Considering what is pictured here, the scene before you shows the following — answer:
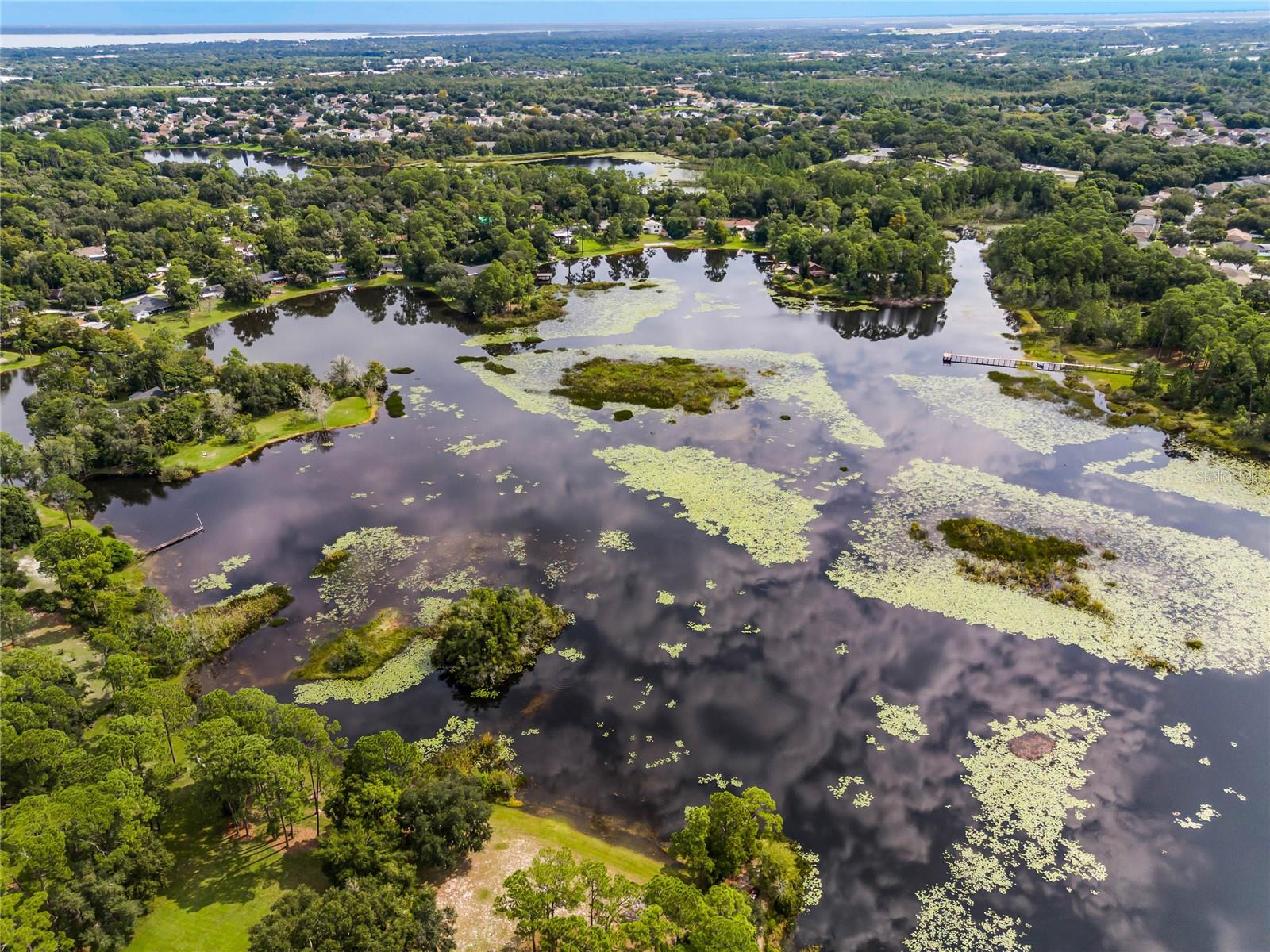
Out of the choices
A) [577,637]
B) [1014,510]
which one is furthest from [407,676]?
[1014,510]

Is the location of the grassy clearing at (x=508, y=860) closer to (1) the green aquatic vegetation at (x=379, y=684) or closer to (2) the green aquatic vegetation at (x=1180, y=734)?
(1) the green aquatic vegetation at (x=379, y=684)

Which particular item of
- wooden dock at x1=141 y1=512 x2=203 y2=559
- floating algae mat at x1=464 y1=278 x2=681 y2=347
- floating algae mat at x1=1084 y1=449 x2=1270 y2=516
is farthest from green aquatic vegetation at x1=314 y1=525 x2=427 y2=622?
floating algae mat at x1=1084 y1=449 x2=1270 y2=516

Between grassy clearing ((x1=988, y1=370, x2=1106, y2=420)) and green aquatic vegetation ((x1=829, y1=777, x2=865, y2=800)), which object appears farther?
grassy clearing ((x1=988, y1=370, x2=1106, y2=420))

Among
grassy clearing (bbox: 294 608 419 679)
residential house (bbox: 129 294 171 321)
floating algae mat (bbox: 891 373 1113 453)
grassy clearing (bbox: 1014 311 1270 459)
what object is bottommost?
grassy clearing (bbox: 294 608 419 679)

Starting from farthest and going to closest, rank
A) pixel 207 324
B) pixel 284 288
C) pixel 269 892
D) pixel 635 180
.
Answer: pixel 635 180 → pixel 284 288 → pixel 207 324 → pixel 269 892

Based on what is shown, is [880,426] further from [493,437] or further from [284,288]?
[284,288]

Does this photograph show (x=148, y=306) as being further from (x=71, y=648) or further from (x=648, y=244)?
(x=648, y=244)

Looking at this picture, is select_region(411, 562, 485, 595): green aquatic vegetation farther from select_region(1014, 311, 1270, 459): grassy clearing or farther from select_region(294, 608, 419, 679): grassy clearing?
select_region(1014, 311, 1270, 459): grassy clearing
